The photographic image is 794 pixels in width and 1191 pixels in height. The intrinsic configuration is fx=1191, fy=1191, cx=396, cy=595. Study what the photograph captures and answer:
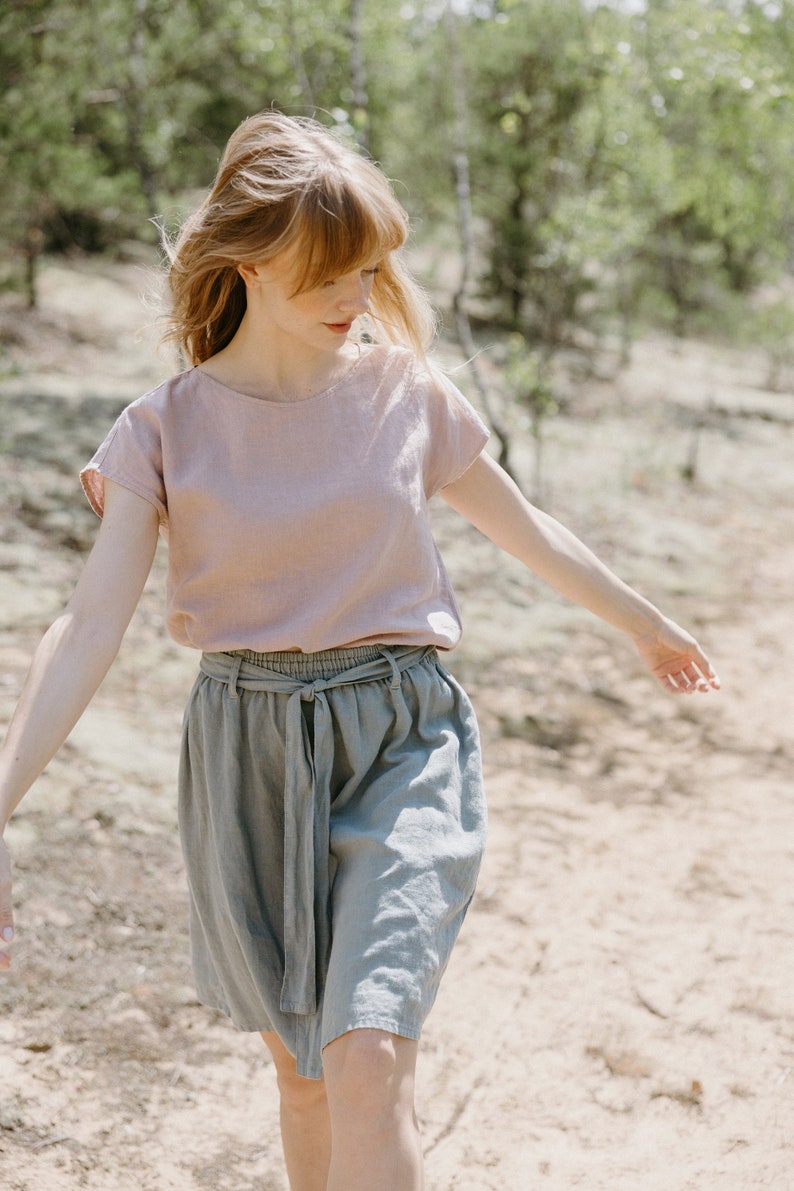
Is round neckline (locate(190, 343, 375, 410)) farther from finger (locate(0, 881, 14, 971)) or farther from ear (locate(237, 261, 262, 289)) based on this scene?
finger (locate(0, 881, 14, 971))

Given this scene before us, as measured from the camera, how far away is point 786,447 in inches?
425

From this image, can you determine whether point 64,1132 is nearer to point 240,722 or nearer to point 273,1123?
point 273,1123

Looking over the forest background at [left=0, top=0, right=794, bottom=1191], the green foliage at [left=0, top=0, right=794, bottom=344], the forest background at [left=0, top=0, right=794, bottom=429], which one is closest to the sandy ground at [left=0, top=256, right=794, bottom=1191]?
the forest background at [left=0, top=0, right=794, bottom=1191]

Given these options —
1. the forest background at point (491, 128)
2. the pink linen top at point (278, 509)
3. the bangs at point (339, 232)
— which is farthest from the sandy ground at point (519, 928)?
the forest background at point (491, 128)

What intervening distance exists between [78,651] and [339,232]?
0.65 metres

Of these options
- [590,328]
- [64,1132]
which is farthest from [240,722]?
[590,328]

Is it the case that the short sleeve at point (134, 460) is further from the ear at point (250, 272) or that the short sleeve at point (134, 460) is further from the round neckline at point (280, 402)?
the ear at point (250, 272)

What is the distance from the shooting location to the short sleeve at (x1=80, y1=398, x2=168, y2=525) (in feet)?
5.35

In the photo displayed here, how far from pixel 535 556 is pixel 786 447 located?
9543 millimetres

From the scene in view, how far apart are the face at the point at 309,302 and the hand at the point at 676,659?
2.63 ft

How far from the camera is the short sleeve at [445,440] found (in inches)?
72.8

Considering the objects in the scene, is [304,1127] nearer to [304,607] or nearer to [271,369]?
[304,607]

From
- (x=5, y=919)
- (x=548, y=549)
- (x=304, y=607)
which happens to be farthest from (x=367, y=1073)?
(x=548, y=549)

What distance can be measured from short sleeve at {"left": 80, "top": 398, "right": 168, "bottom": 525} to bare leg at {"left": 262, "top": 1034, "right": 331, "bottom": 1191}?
0.89 m
